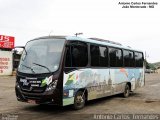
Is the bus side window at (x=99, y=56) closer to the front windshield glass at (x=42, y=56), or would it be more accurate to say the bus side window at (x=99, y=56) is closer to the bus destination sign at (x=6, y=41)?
the front windshield glass at (x=42, y=56)

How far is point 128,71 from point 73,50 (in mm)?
6837

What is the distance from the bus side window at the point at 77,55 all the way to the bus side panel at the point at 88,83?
309mm

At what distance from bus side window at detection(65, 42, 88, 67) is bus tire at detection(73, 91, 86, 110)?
1153mm

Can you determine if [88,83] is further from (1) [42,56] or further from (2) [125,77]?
(2) [125,77]

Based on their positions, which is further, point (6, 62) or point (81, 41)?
point (6, 62)

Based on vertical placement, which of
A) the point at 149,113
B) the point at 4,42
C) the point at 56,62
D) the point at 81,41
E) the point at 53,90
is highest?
the point at 4,42

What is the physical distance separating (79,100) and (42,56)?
232 centimetres

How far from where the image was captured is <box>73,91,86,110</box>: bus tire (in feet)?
38.8

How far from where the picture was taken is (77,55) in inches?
465

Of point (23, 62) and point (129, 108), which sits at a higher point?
point (23, 62)

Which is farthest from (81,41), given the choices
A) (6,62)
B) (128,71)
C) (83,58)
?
(6,62)

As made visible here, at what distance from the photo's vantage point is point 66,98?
434 inches

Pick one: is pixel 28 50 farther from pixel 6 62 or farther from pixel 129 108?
pixel 6 62

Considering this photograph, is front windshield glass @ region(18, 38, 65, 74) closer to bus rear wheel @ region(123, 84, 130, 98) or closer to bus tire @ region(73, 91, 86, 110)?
bus tire @ region(73, 91, 86, 110)
